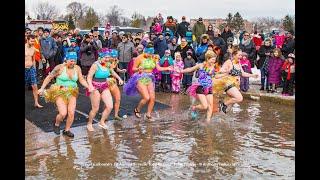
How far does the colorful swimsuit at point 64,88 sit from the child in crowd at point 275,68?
24.1 ft

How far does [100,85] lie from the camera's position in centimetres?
1011

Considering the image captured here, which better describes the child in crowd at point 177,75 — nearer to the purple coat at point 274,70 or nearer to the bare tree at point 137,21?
the purple coat at point 274,70

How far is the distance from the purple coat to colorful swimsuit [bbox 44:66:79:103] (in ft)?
24.1

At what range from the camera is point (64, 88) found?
942 cm

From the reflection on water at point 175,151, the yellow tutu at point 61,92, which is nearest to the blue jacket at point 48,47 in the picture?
the reflection on water at point 175,151

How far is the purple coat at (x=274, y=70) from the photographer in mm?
15047

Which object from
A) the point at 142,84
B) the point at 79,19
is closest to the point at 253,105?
the point at 142,84

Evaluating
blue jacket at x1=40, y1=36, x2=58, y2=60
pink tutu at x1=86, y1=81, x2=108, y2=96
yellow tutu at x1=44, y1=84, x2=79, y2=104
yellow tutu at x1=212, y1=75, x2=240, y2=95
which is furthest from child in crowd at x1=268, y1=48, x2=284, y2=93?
yellow tutu at x1=44, y1=84, x2=79, y2=104

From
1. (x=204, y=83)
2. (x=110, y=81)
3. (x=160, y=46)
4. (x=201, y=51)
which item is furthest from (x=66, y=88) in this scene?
(x=160, y=46)

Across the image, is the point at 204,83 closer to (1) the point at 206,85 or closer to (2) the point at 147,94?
(1) the point at 206,85

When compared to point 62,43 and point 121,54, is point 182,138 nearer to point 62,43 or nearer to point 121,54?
point 121,54

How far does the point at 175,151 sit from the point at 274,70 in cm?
746

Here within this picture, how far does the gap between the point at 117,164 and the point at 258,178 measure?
204 cm

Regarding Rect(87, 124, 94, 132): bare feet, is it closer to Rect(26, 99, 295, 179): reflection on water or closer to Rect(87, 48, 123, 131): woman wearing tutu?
Rect(87, 48, 123, 131): woman wearing tutu
